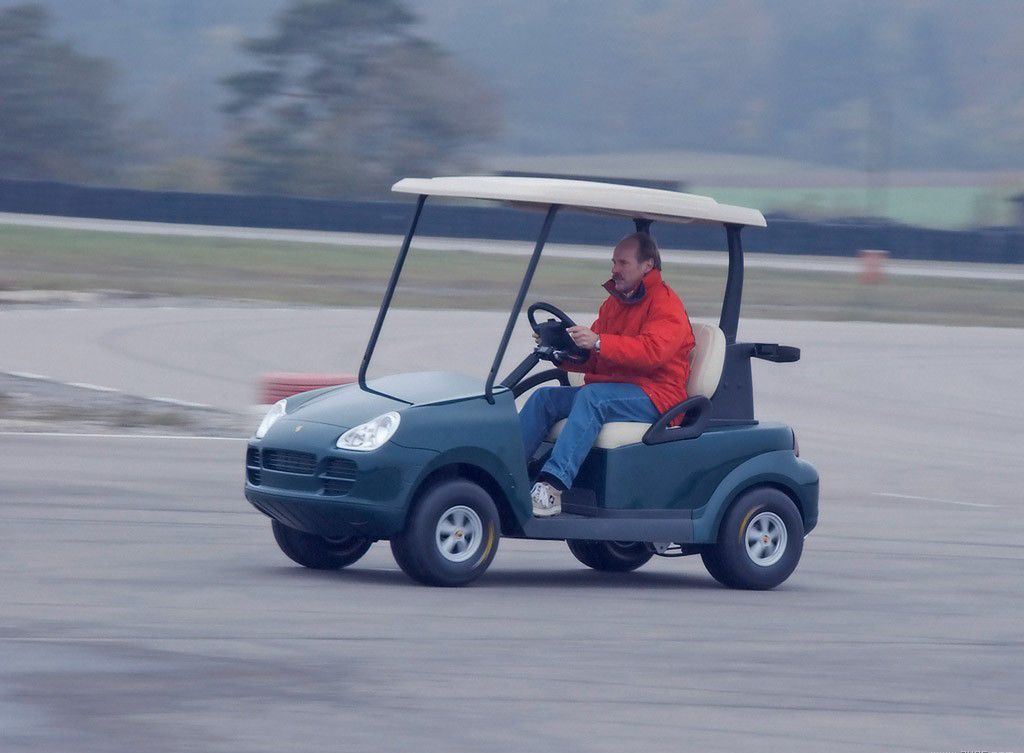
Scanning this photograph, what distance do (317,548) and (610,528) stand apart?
1.29 metres

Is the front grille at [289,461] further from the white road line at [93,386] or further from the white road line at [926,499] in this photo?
the white road line at [93,386]

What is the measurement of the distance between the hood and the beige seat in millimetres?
526

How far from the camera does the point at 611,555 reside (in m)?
8.50

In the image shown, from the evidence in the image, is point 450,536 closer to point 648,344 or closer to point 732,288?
point 648,344

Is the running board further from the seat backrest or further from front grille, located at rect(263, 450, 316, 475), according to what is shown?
front grille, located at rect(263, 450, 316, 475)

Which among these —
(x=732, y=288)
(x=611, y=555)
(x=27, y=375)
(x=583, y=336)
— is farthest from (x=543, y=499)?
(x=27, y=375)

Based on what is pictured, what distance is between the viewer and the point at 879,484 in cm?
1221

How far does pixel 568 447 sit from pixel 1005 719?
2.54m

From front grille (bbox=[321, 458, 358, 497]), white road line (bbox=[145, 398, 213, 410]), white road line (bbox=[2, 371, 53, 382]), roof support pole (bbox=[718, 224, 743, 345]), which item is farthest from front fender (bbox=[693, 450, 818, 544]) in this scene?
white road line (bbox=[2, 371, 53, 382])

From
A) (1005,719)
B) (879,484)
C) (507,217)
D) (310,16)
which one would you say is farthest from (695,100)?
(1005,719)

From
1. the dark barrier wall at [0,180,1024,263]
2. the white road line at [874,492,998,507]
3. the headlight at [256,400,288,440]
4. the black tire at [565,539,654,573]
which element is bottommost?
the black tire at [565,539,654,573]

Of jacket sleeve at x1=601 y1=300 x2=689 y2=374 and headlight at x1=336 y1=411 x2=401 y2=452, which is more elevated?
jacket sleeve at x1=601 y1=300 x2=689 y2=374

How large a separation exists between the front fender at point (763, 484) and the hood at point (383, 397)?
1.11 meters

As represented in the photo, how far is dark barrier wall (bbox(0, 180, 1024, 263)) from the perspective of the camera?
40.5m
